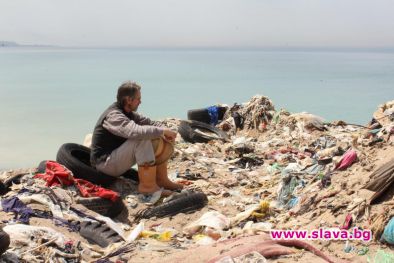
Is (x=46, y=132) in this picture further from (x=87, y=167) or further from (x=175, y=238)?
(x=175, y=238)

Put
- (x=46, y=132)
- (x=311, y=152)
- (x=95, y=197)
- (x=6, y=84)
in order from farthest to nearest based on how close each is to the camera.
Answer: (x=6, y=84) → (x=46, y=132) → (x=311, y=152) → (x=95, y=197)

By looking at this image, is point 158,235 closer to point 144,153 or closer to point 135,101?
point 144,153

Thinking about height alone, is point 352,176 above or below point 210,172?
above

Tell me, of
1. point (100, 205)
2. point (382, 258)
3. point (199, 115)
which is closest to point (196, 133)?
point (199, 115)

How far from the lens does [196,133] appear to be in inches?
412

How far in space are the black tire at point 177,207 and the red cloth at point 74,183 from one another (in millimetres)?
449

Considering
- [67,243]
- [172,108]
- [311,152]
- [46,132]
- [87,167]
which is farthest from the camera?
[172,108]

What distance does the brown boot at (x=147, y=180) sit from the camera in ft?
20.9

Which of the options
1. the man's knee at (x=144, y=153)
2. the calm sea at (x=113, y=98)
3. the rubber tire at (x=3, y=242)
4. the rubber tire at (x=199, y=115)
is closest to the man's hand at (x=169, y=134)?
the man's knee at (x=144, y=153)

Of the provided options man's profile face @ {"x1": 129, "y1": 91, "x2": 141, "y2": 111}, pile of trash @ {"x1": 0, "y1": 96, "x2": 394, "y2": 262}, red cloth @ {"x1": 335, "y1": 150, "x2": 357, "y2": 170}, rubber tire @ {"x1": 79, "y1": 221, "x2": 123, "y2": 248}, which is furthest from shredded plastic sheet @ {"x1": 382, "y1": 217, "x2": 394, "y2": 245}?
man's profile face @ {"x1": 129, "y1": 91, "x2": 141, "y2": 111}

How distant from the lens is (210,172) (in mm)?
8008

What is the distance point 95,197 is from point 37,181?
94 cm

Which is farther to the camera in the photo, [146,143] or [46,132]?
[46,132]

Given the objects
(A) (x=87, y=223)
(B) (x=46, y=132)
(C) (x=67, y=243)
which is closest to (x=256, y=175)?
(A) (x=87, y=223)
